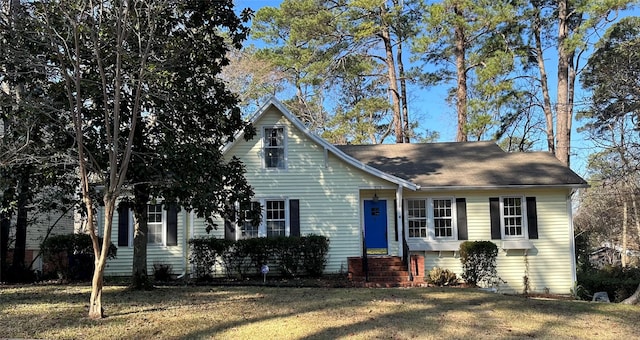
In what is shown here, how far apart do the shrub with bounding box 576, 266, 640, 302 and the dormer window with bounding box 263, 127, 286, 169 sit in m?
9.63

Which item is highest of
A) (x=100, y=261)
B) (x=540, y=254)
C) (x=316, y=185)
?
(x=316, y=185)

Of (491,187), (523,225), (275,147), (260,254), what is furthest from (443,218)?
(260,254)

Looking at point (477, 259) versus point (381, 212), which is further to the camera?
point (381, 212)

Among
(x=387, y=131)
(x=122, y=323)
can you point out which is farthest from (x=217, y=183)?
(x=387, y=131)

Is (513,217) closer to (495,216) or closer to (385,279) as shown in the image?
(495,216)

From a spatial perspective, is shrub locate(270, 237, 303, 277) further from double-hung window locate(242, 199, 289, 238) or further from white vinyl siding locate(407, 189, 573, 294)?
white vinyl siding locate(407, 189, 573, 294)

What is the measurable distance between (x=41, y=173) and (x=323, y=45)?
1773 centimetres

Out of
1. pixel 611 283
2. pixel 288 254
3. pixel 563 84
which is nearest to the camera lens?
pixel 288 254

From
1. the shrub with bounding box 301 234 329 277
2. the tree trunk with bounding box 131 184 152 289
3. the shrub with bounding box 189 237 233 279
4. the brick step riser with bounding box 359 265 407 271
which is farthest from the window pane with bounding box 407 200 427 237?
the tree trunk with bounding box 131 184 152 289

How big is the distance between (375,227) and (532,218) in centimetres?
475

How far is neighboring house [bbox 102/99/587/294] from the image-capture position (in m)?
14.8

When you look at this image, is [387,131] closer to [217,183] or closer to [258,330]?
[217,183]

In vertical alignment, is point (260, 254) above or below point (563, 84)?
below

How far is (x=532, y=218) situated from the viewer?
15.2 meters
